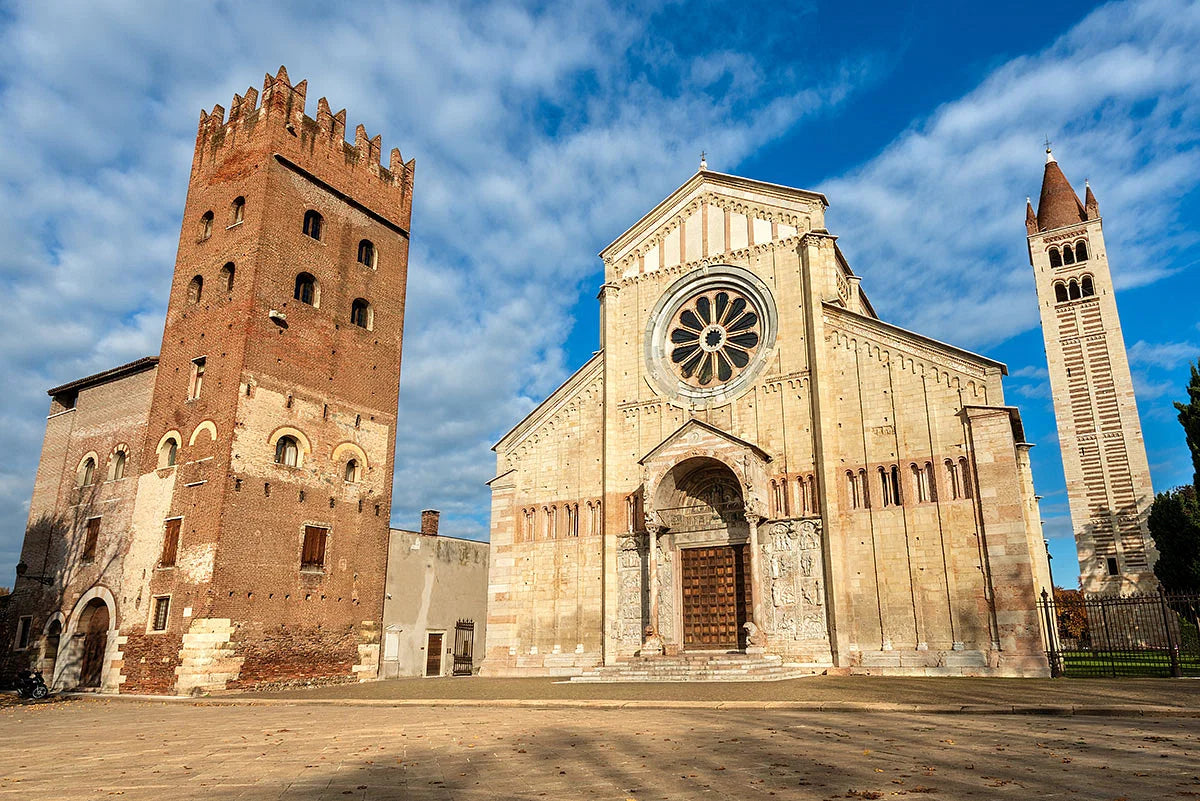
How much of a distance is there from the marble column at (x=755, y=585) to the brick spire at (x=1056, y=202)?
1773 inches

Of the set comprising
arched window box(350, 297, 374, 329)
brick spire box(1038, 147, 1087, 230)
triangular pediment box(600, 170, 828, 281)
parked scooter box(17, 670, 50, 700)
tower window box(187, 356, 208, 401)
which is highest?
brick spire box(1038, 147, 1087, 230)

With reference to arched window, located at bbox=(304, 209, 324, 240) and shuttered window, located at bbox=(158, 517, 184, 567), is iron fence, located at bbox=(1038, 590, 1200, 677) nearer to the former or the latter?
shuttered window, located at bbox=(158, 517, 184, 567)

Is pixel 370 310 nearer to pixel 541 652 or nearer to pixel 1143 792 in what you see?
pixel 541 652

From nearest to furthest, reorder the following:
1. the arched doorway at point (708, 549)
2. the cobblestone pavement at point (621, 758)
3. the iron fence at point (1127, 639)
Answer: the cobblestone pavement at point (621, 758) < the iron fence at point (1127, 639) < the arched doorway at point (708, 549)

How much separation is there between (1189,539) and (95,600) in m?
46.4

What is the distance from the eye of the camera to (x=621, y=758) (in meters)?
8.46

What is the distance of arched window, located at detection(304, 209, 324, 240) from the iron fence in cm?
2741

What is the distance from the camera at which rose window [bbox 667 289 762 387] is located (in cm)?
2589

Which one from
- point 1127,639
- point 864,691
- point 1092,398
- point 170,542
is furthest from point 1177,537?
point 170,542

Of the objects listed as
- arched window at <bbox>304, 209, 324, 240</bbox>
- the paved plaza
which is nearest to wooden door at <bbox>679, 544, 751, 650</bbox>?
the paved plaza

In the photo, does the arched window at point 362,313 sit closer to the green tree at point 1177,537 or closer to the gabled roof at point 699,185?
the gabled roof at point 699,185

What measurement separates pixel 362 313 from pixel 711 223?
14367 mm

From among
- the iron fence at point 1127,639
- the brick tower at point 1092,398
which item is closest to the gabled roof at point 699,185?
the iron fence at point 1127,639

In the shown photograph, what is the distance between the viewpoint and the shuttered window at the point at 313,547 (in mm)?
26141
